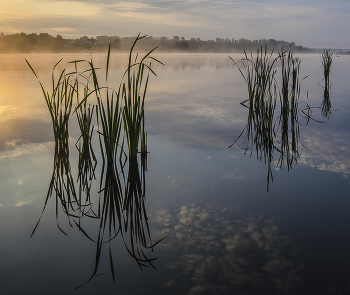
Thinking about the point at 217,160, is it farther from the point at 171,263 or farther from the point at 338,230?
the point at 171,263

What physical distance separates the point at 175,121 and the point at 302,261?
114 inches

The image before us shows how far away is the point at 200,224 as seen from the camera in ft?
5.27

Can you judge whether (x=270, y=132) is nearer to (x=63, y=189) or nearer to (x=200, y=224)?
(x=200, y=224)

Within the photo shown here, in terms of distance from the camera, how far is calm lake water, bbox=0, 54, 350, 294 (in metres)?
1.22

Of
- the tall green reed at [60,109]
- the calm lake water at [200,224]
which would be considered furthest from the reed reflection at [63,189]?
the tall green reed at [60,109]

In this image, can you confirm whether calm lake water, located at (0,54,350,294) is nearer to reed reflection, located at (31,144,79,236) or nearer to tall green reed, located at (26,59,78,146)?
reed reflection, located at (31,144,79,236)

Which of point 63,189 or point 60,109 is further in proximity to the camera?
point 60,109

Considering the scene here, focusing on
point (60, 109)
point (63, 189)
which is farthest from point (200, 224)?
point (60, 109)

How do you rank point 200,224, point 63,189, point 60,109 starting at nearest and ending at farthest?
point 200,224
point 63,189
point 60,109

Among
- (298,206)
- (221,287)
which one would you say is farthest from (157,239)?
(298,206)

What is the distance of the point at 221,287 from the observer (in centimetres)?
119

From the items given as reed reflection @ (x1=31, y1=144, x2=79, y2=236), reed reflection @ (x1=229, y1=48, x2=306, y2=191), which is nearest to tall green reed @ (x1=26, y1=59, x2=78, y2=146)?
reed reflection @ (x1=31, y1=144, x2=79, y2=236)

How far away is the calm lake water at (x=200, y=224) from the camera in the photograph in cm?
122

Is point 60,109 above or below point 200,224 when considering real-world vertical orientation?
above
